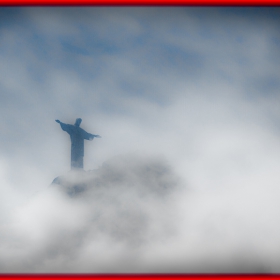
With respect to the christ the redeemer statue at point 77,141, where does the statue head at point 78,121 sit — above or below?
above

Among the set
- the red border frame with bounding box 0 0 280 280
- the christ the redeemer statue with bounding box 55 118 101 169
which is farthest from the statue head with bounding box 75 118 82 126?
the red border frame with bounding box 0 0 280 280

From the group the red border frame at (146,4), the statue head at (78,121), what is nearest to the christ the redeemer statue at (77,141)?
the statue head at (78,121)

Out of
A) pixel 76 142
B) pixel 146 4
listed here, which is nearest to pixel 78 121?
pixel 76 142

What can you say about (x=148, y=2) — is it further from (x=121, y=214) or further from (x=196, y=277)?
(x=121, y=214)

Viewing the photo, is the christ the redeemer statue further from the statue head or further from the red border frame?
the red border frame

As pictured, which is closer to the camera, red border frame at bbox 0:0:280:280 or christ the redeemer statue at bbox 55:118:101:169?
red border frame at bbox 0:0:280:280

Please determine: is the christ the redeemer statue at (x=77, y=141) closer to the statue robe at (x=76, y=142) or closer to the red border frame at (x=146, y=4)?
the statue robe at (x=76, y=142)

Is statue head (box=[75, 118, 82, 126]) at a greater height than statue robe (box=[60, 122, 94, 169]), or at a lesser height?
greater
